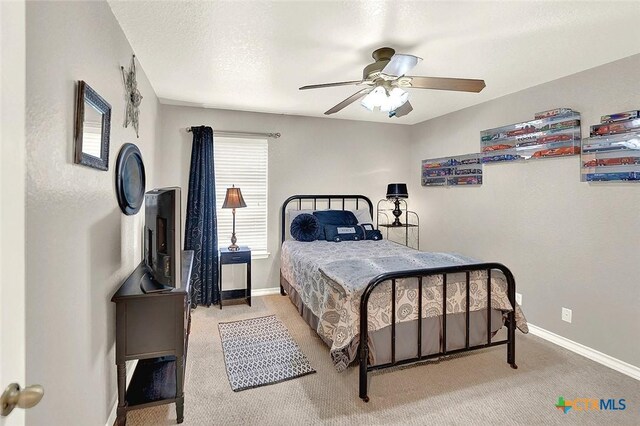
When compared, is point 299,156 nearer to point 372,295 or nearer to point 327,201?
point 327,201

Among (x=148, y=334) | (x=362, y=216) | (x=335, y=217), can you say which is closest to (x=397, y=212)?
(x=362, y=216)

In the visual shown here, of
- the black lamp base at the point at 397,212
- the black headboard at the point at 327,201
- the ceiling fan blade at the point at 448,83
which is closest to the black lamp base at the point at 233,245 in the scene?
the black headboard at the point at 327,201

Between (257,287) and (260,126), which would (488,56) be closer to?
(260,126)

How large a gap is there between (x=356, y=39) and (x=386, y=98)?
53 cm

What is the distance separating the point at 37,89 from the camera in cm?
111

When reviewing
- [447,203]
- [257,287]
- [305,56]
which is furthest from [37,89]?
[447,203]

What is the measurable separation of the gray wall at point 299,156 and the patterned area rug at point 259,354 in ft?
3.72

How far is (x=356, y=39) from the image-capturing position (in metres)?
2.27

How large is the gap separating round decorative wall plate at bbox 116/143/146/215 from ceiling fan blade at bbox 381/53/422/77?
73.0 inches

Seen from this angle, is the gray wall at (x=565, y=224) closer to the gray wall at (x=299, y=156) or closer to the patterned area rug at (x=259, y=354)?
the gray wall at (x=299, y=156)

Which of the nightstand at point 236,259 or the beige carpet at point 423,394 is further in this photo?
the nightstand at point 236,259

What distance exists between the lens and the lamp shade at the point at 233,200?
152 inches
